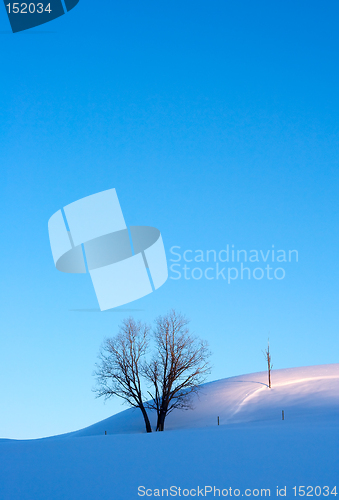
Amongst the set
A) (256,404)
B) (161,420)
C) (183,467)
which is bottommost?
(183,467)

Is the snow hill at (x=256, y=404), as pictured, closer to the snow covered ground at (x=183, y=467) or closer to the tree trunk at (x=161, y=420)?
the tree trunk at (x=161, y=420)

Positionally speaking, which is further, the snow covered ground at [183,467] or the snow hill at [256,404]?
the snow hill at [256,404]

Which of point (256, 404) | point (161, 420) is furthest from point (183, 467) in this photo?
point (256, 404)

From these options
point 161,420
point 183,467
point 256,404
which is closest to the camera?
point 183,467

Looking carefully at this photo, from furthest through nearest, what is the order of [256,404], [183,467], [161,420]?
[256,404] → [161,420] → [183,467]

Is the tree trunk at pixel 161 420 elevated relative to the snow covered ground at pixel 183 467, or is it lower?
elevated

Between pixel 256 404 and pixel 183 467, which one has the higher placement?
pixel 256 404

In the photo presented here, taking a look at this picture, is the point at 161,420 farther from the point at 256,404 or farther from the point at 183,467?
the point at 183,467

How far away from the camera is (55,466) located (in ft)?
37.1

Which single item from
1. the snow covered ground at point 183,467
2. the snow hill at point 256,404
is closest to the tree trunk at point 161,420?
the snow hill at point 256,404

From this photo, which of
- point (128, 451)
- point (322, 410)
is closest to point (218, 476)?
point (128, 451)

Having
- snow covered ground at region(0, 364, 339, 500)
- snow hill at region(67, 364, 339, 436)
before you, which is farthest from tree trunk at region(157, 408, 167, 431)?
snow covered ground at region(0, 364, 339, 500)

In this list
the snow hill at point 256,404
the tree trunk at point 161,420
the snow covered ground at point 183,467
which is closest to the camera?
the snow covered ground at point 183,467

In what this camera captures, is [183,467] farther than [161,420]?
No
